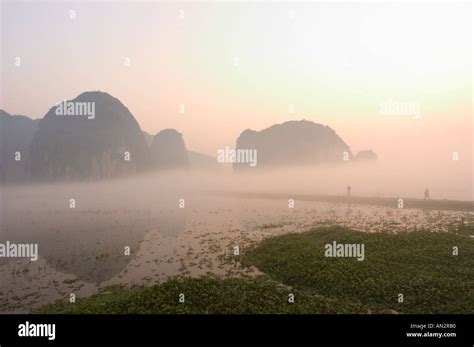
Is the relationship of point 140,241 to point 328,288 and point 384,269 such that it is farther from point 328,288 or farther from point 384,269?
point 384,269

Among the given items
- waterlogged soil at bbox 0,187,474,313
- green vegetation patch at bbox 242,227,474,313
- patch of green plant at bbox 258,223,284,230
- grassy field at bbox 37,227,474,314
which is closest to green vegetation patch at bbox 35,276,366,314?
grassy field at bbox 37,227,474,314

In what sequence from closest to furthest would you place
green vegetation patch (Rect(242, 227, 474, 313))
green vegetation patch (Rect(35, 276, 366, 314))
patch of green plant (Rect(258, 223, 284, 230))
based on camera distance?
green vegetation patch (Rect(35, 276, 366, 314)) → green vegetation patch (Rect(242, 227, 474, 313)) → patch of green plant (Rect(258, 223, 284, 230))

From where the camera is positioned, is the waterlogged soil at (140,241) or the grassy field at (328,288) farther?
the waterlogged soil at (140,241)

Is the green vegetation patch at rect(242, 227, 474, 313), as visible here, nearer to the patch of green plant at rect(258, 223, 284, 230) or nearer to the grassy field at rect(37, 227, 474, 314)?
the grassy field at rect(37, 227, 474, 314)

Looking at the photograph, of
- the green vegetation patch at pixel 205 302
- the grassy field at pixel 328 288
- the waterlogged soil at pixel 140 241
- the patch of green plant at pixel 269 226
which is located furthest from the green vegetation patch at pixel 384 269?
the patch of green plant at pixel 269 226

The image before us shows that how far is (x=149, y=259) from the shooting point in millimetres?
25812

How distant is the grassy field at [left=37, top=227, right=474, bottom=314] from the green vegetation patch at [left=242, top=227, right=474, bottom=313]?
0.16 feet

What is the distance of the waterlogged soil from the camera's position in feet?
68.3

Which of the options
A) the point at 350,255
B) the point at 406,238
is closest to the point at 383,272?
the point at 350,255

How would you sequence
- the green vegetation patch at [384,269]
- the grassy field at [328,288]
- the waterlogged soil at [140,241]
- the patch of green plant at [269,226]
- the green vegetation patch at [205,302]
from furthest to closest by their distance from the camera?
the patch of green plant at [269,226], the waterlogged soil at [140,241], the green vegetation patch at [384,269], the grassy field at [328,288], the green vegetation patch at [205,302]

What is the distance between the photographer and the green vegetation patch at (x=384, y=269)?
612 inches

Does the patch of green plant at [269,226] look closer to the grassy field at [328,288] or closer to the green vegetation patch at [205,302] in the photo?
the grassy field at [328,288]

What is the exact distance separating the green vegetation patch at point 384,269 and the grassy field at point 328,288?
5 cm
